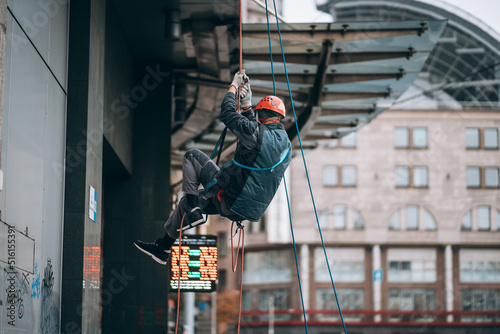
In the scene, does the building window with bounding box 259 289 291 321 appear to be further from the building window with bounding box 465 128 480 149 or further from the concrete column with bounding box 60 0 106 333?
the concrete column with bounding box 60 0 106 333

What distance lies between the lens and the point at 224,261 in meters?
85.4

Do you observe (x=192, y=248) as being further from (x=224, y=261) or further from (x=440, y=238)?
(x=224, y=261)

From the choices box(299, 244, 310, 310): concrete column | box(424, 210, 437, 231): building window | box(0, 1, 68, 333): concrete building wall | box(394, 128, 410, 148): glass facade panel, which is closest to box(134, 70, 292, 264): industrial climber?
box(0, 1, 68, 333): concrete building wall

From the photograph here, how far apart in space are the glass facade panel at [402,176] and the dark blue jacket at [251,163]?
68.7 meters

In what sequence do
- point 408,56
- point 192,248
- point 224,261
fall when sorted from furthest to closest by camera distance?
point 224,261
point 408,56
point 192,248

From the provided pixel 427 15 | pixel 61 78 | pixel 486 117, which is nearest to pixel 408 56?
pixel 61 78

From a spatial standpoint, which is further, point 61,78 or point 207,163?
point 61,78

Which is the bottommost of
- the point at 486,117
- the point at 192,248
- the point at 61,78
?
the point at 192,248

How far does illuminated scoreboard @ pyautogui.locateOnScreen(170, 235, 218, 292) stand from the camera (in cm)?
1664

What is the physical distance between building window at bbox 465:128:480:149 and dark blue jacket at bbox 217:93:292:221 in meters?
70.6

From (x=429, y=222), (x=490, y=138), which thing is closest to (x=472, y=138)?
(x=490, y=138)

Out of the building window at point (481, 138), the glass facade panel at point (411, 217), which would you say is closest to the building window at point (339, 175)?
the glass facade panel at point (411, 217)

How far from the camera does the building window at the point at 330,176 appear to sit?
76.3 m

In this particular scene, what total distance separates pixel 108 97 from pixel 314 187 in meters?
→ 63.3
